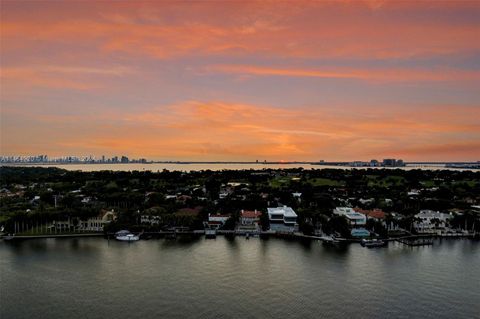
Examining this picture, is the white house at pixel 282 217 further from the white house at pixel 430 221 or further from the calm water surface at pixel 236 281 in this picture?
the white house at pixel 430 221

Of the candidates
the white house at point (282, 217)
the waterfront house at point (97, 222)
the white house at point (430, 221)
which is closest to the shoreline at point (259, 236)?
the white house at point (430, 221)

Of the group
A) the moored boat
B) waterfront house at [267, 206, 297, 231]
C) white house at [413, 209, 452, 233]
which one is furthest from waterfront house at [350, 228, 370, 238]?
white house at [413, 209, 452, 233]

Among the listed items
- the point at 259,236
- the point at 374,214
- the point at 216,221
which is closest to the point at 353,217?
the point at 374,214

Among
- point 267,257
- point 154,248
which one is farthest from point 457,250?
point 154,248

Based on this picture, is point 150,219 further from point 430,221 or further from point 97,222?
point 430,221

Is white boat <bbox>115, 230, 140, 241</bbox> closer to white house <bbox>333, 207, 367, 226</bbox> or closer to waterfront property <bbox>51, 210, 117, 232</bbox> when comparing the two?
waterfront property <bbox>51, 210, 117, 232</bbox>

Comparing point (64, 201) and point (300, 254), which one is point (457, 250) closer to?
point (300, 254)

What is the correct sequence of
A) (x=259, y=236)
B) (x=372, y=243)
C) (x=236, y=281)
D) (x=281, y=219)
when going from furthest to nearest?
(x=281, y=219), (x=259, y=236), (x=372, y=243), (x=236, y=281)
